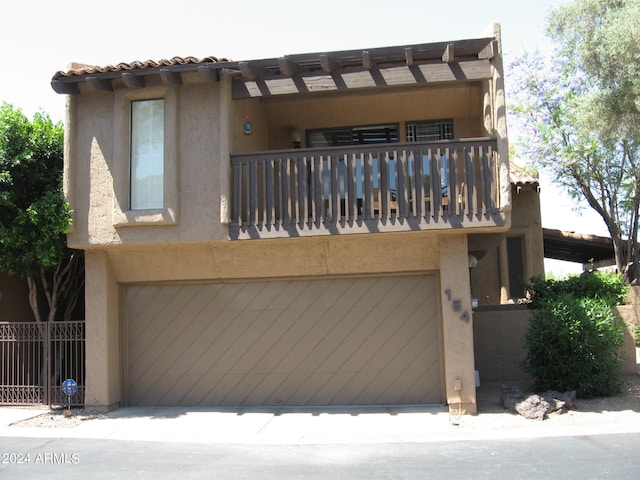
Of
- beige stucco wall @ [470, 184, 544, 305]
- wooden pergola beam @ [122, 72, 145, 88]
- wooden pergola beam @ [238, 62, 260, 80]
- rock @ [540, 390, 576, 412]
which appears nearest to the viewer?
rock @ [540, 390, 576, 412]

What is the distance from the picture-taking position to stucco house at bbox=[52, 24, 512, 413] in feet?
33.0

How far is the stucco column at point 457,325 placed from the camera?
32.4 feet

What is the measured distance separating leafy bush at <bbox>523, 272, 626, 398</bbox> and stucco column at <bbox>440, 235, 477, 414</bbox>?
1.39 m

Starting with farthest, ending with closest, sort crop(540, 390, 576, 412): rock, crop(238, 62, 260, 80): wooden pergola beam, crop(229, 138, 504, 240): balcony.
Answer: crop(238, 62, 260, 80): wooden pergola beam < crop(229, 138, 504, 240): balcony < crop(540, 390, 576, 412): rock

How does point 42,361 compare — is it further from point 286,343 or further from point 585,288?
point 585,288

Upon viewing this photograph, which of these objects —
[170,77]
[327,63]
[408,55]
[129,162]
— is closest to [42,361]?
[129,162]

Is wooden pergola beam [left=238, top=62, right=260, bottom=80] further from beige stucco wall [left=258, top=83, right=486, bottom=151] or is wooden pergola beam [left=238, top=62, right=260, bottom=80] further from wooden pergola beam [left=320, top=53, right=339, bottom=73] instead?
beige stucco wall [left=258, top=83, right=486, bottom=151]

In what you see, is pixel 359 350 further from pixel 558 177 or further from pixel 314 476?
pixel 558 177

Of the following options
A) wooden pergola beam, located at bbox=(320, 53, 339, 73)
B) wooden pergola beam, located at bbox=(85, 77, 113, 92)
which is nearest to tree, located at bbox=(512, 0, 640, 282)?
wooden pergola beam, located at bbox=(320, 53, 339, 73)

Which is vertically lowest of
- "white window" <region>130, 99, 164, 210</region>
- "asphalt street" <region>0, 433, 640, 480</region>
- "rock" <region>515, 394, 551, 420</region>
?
"asphalt street" <region>0, 433, 640, 480</region>

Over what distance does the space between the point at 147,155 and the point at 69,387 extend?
4256 millimetres

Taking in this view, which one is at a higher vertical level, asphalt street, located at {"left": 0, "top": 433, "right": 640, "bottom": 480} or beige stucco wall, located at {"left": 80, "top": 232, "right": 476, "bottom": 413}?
beige stucco wall, located at {"left": 80, "top": 232, "right": 476, "bottom": 413}

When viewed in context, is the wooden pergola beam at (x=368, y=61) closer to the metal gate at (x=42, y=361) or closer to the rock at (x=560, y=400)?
the rock at (x=560, y=400)

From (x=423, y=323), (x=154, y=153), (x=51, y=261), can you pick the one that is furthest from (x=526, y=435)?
(x=51, y=261)
